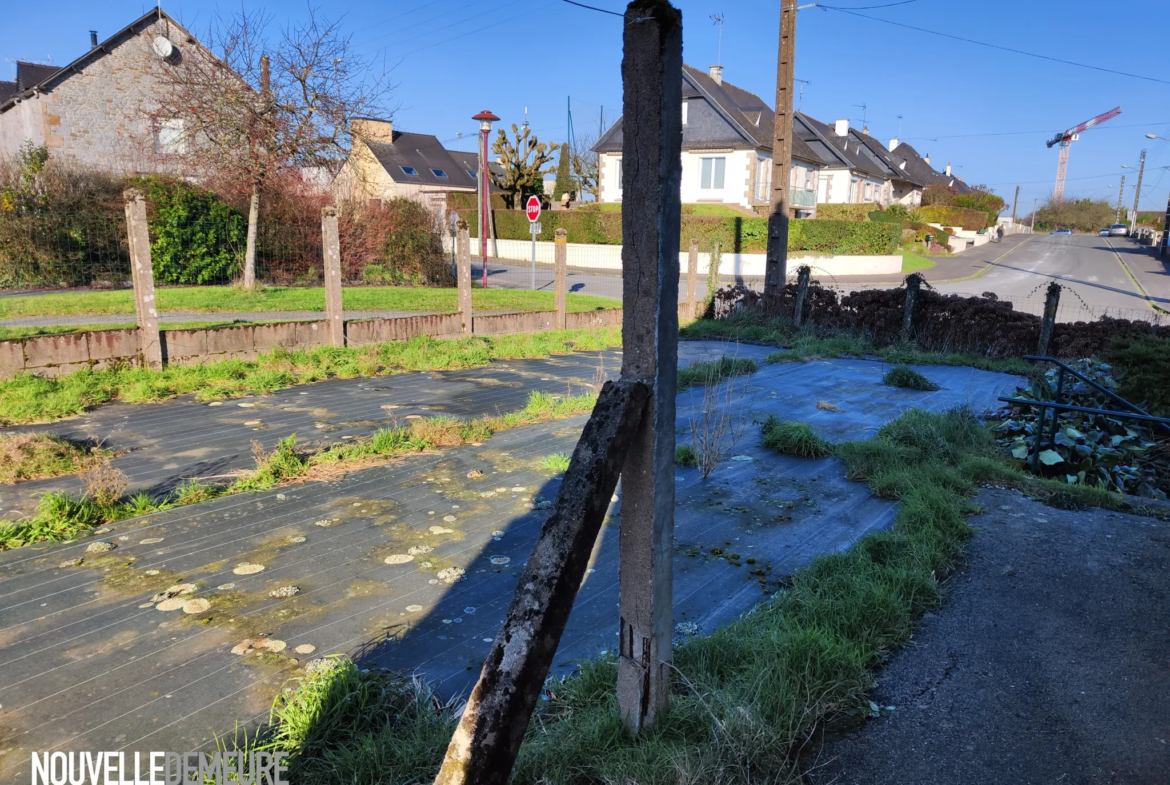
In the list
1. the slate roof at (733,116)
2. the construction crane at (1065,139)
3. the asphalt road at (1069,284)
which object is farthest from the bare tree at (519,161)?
the construction crane at (1065,139)

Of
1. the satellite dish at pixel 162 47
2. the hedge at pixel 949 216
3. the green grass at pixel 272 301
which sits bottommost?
the green grass at pixel 272 301

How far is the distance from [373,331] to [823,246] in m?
27.0

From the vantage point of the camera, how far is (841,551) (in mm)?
4211

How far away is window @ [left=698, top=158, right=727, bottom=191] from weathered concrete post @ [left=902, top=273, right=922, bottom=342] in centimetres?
2845

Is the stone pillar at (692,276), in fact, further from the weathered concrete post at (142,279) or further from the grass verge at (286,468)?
the weathered concrete post at (142,279)

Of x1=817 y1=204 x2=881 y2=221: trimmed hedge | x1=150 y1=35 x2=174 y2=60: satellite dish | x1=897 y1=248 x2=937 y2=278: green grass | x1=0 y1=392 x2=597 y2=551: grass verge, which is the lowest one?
x1=0 y1=392 x2=597 y2=551: grass verge

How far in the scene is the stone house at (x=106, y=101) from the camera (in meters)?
24.8

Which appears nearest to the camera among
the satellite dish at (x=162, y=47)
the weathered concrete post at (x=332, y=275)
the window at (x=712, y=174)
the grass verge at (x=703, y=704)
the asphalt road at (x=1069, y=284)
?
the grass verge at (x=703, y=704)

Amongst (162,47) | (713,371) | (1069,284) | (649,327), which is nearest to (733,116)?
(1069,284)

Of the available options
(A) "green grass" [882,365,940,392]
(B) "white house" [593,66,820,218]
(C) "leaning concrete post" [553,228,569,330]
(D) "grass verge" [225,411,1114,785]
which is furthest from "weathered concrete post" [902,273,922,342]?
(B) "white house" [593,66,820,218]

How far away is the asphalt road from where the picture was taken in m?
20.6

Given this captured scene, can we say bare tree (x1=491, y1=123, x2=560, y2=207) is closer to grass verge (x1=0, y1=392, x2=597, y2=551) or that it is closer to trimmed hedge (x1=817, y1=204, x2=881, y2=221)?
trimmed hedge (x1=817, y1=204, x2=881, y2=221)

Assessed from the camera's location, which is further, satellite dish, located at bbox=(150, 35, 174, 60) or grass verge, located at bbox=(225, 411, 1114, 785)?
satellite dish, located at bbox=(150, 35, 174, 60)

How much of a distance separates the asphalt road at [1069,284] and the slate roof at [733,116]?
1310cm
